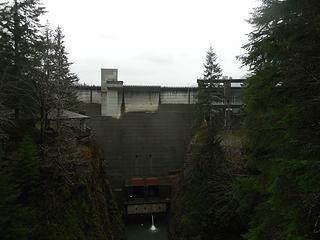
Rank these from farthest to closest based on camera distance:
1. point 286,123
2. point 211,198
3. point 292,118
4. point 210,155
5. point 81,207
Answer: point 210,155, point 211,198, point 81,207, point 286,123, point 292,118

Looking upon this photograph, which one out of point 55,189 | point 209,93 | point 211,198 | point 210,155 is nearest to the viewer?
point 55,189

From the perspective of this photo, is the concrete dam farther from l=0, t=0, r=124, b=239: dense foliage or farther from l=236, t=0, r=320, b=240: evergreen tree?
l=236, t=0, r=320, b=240: evergreen tree

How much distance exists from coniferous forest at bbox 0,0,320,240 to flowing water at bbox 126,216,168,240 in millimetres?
995

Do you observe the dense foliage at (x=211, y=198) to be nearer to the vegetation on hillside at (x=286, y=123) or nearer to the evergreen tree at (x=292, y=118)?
the vegetation on hillside at (x=286, y=123)

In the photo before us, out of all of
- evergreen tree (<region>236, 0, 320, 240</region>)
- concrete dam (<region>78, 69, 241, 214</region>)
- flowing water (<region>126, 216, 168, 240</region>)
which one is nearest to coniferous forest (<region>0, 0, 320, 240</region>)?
evergreen tree (<region>236, 0, 320, 240</region>)

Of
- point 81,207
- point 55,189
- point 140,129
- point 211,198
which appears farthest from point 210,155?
point 140,129

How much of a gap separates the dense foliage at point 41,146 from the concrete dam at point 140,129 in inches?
359

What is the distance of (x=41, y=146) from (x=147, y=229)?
12698mm

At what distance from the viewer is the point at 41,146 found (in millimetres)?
16953

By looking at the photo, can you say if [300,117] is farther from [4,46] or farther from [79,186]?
[4,46]

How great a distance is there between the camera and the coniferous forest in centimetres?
796

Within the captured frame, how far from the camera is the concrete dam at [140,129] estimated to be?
3041 cm

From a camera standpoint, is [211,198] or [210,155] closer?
[211,198]

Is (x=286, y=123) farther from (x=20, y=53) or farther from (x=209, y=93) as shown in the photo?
(x=209, y=93)
